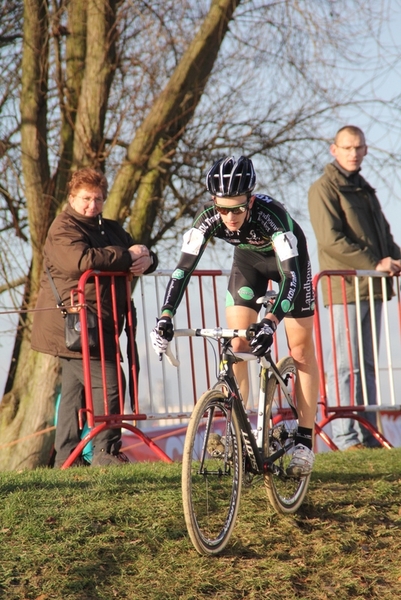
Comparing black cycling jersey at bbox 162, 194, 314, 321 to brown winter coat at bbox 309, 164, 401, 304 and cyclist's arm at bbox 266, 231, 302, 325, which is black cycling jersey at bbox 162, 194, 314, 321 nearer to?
cyclist's arm at bbox 266, 231, 302, 325

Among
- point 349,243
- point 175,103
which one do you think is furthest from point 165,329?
point 175,103

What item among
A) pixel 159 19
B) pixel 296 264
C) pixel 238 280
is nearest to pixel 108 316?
pixel 238 280

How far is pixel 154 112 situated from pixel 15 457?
5.06 meters

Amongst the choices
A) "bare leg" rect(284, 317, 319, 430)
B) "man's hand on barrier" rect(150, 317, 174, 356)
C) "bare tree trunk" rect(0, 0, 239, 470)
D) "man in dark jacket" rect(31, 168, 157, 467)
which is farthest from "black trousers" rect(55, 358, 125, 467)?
"bare tree trunk" rect(0, 0, 239, 470)

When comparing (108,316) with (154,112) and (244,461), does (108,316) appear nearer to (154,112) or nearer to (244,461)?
(244,461)

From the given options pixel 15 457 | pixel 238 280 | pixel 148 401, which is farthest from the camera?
pixel 15 457

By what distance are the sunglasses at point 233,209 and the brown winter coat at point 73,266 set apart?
2.32 meters

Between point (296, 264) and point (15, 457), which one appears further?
point (15, 457)

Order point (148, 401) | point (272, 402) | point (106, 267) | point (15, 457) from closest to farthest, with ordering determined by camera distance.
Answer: point (272, 402) < point (106, 267) < point (148, 401) < point (15, 457)

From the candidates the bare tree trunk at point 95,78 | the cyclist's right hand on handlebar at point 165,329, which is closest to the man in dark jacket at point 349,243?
the cyclist's right hand on handlebar at point 165,329

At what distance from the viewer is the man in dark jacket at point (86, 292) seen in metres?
7.62

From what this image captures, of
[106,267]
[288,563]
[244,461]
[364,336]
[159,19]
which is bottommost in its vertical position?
[288,563]

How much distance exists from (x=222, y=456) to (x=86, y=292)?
9.88 feet

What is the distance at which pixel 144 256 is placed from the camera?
7.85m
